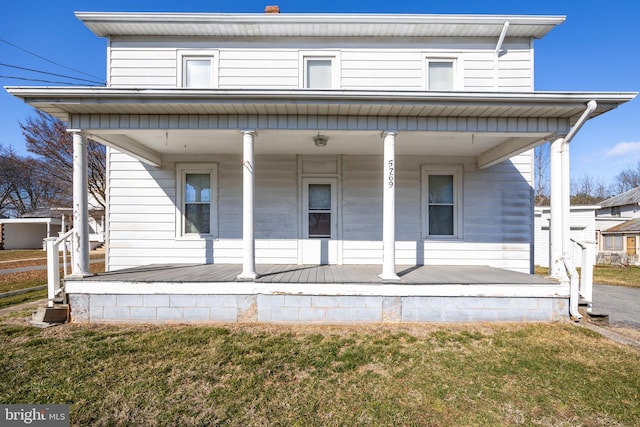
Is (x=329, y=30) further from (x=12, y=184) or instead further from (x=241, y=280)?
(x=12, y=184)

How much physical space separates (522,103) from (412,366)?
396 cm

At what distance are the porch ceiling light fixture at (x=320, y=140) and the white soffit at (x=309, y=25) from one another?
2.90 m

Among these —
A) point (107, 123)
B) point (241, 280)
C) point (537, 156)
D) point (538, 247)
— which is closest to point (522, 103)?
point (241, 280)

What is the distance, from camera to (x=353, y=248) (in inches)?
258

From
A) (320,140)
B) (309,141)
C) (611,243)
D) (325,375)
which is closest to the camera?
(325,375)

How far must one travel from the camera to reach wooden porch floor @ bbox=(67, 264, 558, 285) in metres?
4.59

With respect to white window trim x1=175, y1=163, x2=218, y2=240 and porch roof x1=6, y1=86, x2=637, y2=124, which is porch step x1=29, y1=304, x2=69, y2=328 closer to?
white window trim x1=175, y1=163, x2=218, y2=240

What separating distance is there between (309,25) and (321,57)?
0.67m

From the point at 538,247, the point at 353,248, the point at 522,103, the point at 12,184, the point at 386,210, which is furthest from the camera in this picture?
the point at 12,184

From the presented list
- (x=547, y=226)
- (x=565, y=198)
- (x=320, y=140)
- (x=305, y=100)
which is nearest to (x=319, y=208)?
(x=320, y=140)

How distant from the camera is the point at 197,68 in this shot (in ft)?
22.4

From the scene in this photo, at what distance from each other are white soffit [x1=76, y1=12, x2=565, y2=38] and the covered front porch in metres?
5.39

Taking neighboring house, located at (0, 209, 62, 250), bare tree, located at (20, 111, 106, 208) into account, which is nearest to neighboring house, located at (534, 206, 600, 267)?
bare tree, located at (20, 111, 106, 208)

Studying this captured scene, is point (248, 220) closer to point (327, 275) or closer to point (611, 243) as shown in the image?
point (327, 275)
